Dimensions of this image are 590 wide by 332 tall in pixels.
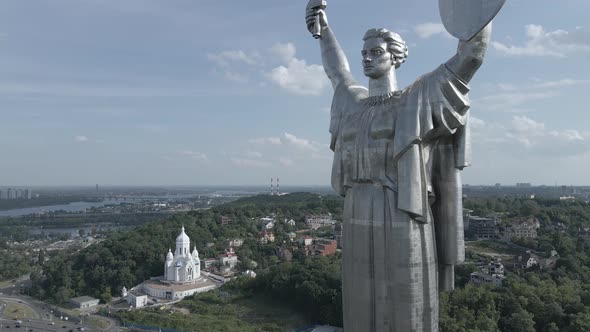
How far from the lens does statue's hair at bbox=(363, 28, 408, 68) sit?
255 inches

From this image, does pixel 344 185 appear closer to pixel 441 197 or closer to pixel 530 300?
pixel 441 197

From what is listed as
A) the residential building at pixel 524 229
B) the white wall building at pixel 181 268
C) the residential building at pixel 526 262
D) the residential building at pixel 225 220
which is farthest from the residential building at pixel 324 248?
the residential building at pixel 524 229

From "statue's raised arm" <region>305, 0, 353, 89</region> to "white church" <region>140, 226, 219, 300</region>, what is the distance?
104 feet

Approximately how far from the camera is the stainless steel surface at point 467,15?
5.33 m

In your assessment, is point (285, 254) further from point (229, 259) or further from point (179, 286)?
point (179, 286)

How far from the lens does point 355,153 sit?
646 cm

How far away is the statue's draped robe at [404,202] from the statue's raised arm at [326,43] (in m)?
1.44

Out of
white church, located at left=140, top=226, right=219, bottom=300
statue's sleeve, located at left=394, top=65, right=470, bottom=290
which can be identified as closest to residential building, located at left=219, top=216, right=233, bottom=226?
white church, located at left=140, top=226, right=219, bottom=300

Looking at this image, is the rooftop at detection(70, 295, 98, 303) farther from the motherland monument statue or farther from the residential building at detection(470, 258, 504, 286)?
the motherland monument statue

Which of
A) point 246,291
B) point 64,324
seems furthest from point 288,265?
point 64,324

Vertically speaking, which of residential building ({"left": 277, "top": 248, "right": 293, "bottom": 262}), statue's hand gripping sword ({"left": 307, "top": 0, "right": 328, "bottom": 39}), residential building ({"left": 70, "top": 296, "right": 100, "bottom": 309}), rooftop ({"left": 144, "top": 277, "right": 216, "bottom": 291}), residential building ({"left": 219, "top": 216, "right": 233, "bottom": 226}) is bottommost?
residential building ({"left": 70, "top": 296, "right": 100, "bottom": 309})

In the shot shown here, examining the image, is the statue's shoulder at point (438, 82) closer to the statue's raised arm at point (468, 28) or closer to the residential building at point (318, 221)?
the statue's raised arm at point (468, 28)

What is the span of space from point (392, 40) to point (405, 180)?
2023 millimetres

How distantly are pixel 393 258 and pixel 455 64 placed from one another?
8.43ft
